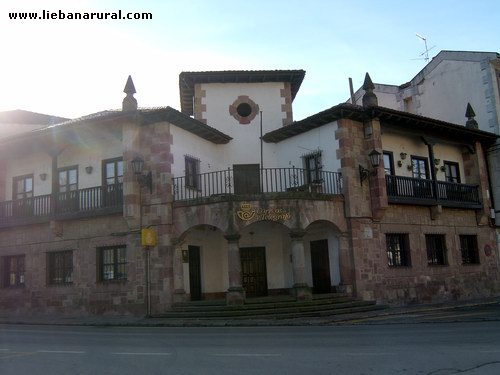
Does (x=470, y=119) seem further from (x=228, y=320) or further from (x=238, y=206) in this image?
(x=228, y=320)

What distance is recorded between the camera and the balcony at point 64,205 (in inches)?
789

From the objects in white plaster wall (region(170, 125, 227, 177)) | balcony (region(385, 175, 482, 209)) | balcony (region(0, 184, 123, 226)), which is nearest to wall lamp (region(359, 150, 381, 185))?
balcony (region(385, 175, 482, 209))

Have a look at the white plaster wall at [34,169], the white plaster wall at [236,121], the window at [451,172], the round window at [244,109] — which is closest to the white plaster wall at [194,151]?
the white plaster wall at [236,121]

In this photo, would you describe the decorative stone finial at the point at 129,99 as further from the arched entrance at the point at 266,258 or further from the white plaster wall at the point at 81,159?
the arched entrance at the point at 266,258

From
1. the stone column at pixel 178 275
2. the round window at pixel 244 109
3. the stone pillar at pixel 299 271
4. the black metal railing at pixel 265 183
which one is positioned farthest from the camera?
the round window at pixel 244 109

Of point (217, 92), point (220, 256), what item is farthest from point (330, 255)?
point (217, 92)

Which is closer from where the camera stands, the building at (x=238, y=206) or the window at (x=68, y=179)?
the building at (x=238, y=206)

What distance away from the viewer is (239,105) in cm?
2389

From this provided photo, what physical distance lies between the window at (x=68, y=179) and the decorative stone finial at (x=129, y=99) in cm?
415

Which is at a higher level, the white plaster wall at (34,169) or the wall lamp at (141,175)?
the white plaster wall at (34,169)

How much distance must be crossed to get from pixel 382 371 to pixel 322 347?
256cm

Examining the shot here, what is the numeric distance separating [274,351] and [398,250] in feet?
45.0

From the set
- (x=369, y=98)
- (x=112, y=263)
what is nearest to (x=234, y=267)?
(x=112, y=263)

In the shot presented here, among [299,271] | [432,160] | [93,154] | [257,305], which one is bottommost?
[257,305]
